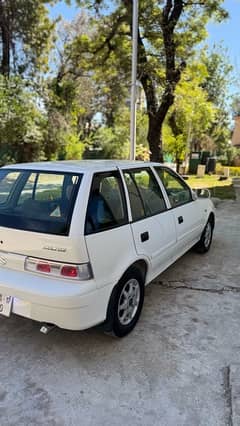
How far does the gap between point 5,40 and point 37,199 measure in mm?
17063

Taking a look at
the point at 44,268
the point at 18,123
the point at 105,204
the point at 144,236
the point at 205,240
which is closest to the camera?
the point at 44,268

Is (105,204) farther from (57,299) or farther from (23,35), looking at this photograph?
(23,35)

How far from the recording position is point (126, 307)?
3.00 metres

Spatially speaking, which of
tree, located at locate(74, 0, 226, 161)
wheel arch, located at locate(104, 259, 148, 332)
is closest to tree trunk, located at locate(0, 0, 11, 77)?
tree, located at locate(74, 0, 226, 161)

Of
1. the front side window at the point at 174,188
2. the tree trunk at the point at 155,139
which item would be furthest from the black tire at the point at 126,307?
the tree trunk at the point at 155,139

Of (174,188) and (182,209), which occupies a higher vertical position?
(174,188)

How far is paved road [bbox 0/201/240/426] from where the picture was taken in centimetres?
213

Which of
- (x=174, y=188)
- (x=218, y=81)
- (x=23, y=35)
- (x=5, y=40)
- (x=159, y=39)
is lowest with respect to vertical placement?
(x=174, y=188)

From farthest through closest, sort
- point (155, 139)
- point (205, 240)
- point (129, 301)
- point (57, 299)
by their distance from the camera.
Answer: point (155, 139) → point (205, 240) → point (129, 301) → point (57, 299)

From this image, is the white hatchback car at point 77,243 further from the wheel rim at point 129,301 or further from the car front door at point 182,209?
the car front door at point 182,209

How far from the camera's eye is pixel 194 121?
22.3 m

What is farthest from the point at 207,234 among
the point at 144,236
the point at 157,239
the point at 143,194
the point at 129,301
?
the point at 129,301

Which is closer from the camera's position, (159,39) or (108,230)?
(108,230)

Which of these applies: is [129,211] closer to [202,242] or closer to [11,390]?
[11,390]
